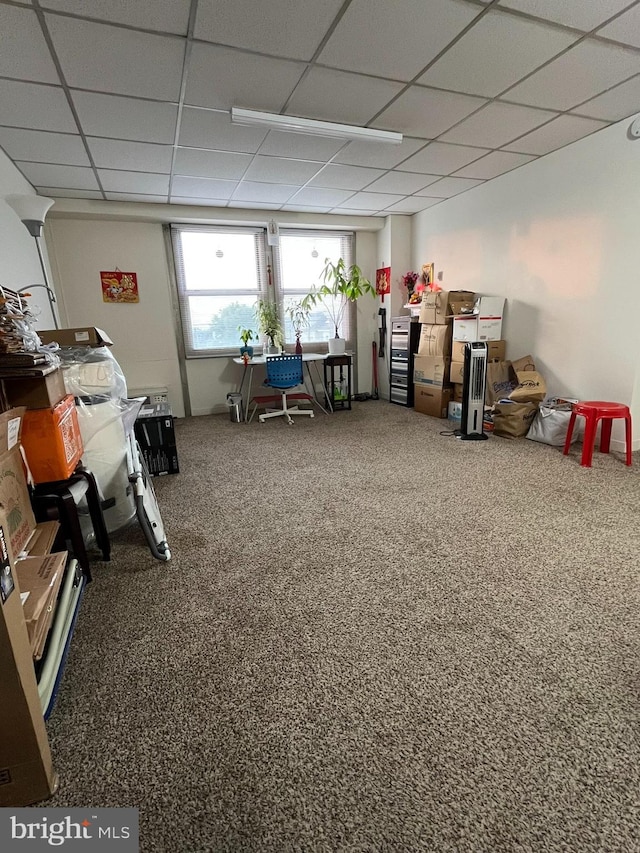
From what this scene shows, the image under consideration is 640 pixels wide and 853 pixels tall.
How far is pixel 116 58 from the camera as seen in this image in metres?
2.23

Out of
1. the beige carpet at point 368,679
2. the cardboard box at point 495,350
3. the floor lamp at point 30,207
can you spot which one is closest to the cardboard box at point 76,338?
the floor lamp at point 30,207

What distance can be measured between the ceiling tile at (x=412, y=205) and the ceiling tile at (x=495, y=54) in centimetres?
240

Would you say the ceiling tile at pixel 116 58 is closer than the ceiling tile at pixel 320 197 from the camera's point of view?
Yes

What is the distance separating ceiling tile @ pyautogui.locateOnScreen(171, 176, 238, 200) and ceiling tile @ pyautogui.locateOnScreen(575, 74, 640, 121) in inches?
125

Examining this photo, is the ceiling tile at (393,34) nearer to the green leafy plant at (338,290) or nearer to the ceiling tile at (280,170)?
the ceiling tile at (280,170)

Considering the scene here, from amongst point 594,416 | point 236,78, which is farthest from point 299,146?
point 594,416

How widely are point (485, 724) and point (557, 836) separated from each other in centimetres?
29

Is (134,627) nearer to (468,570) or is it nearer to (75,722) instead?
(75,722)

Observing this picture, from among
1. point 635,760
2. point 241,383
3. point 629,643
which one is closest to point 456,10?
point 629,643

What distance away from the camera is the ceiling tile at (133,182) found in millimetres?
3890

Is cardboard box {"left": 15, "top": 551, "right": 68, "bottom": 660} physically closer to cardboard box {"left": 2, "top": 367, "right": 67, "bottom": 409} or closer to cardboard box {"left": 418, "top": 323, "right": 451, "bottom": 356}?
cardboard box {"left": 2, "top": 367, "right": 67, "bottom": 409}

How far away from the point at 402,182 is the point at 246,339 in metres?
2.68

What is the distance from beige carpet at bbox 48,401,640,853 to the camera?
0.99 m

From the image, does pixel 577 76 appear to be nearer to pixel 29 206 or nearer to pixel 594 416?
pixel 594 416
